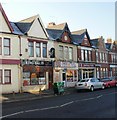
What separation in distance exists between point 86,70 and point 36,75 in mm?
13255

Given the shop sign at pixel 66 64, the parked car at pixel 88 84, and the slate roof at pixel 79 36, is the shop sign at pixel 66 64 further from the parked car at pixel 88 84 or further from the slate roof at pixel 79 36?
the parked car at pixel 88 84

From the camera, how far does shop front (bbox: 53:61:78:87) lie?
34.7 meters

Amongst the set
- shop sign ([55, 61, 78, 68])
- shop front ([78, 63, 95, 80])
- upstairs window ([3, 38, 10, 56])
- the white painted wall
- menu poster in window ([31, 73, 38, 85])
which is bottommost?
menu poster in window ([31, 73, 38, 85])

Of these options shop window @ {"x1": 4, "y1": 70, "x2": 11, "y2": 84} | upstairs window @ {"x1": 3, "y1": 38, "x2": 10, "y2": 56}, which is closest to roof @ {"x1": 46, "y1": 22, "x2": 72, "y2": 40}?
upstairs window @ {"x1": 3, "y1": 38, "x2": 10, "y2": 56}

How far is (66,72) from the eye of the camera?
36969 mm

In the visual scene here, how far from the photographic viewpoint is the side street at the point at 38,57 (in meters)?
27.8

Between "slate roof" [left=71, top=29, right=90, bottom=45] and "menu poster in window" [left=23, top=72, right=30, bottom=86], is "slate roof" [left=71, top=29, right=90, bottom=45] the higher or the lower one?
the higher one

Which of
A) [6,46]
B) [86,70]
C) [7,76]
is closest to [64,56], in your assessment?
[86,70]

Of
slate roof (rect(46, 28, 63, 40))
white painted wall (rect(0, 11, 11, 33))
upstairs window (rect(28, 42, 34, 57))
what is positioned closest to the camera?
white painted wall (rect(0, 11, 11, 33))

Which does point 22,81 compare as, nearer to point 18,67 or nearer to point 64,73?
point 18,67

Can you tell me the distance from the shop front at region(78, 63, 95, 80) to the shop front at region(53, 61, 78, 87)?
61.5 inches

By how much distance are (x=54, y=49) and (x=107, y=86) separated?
375 inches

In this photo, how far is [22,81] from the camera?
29.4 meters

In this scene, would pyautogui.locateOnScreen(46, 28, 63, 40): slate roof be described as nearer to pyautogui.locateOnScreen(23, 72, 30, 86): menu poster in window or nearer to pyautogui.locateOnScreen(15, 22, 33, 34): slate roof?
pyautogui.locateOnScreen(15, 22, 33, 34): slate roof
